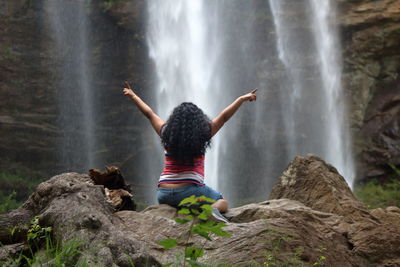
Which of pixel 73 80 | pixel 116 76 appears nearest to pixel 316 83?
pixel 116 76

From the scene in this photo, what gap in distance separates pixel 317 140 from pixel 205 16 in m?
6.33

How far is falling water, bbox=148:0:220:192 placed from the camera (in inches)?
698

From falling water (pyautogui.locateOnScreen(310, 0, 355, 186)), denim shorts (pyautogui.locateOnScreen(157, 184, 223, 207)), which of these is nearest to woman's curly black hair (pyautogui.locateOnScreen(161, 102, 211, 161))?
denim shorts (pyautogui.locateOnScreen(157, 184, 223, 207))

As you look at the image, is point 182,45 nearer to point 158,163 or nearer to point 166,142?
point 158,163

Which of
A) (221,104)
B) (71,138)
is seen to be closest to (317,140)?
(221,104)

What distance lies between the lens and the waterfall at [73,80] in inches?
681

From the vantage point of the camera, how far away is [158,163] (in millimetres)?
17547

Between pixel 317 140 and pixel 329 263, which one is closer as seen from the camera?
pixel 329 263

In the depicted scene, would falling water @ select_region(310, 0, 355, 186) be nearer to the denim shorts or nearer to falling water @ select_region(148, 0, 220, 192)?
falling water @ select_region(148, 0, 220, 192)

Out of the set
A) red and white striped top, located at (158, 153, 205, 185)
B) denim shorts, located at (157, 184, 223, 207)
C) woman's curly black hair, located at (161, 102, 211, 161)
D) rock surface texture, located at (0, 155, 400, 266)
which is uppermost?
woman's curly black hair, located at (161, 102, 211, 161)

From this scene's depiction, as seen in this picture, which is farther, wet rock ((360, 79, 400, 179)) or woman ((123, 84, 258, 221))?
wet rock ((360, 79, 400, 179))

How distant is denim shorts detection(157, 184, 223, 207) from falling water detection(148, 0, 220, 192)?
12718mm

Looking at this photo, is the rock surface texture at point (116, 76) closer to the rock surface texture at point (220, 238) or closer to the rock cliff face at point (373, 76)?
the rock cliff face at point (373, 76)

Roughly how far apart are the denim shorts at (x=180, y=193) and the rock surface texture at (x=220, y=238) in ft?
0.28
